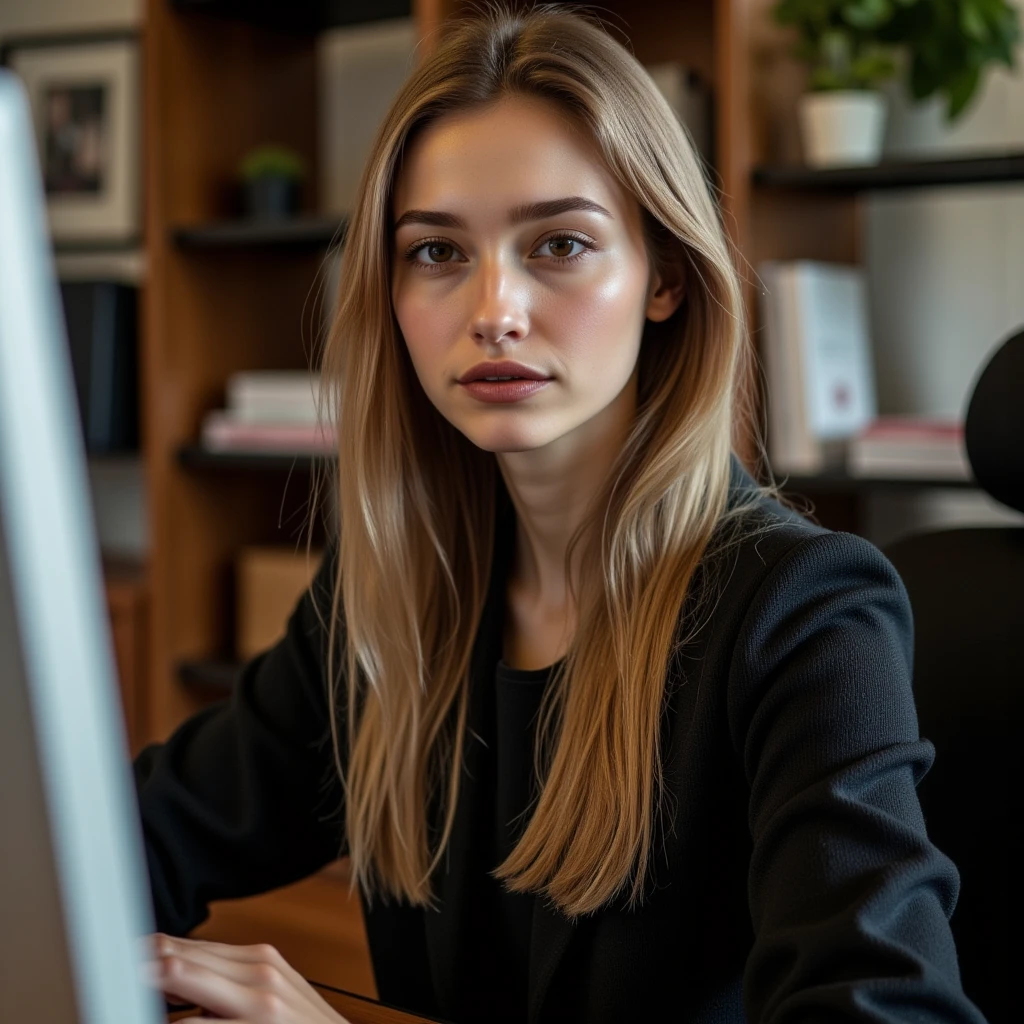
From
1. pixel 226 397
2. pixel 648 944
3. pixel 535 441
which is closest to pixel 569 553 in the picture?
pixel 535 441

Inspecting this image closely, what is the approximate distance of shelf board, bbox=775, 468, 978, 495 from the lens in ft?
6.06

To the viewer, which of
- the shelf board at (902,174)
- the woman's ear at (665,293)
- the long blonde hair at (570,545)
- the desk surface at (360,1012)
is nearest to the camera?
the desk surface at (360,1012)

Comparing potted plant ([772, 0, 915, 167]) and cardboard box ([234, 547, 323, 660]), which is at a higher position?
potted plant ([772, 0, 915, 167])

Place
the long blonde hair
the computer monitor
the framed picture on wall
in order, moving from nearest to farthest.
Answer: the computer monitor < the long blonde hair < the framed picture on wall

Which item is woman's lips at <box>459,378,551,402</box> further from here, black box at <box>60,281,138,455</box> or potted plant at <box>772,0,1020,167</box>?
black box at <box>60,281,138,455</box>

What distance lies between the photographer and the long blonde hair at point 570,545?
1.04 metres

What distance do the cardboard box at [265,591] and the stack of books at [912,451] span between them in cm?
108

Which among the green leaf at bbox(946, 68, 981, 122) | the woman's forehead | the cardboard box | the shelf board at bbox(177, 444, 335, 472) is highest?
the green leaf at bbox(946, 68, 981, 122)

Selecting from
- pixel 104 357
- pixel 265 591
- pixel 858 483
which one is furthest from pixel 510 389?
pixel 104 357

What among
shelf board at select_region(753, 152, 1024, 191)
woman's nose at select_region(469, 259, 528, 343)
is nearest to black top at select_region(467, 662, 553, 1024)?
woman's nose at select_region(469, 259, 528, 343)

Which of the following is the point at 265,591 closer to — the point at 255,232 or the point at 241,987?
the point at 255,232

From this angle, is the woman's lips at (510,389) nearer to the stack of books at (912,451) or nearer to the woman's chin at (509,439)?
the woman's chin at (509,439)

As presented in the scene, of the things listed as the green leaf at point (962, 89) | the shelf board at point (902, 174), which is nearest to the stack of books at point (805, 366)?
the shelf board at point (902, 174)

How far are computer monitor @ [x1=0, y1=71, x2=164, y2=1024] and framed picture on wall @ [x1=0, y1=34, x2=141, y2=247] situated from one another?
264 centimetres
